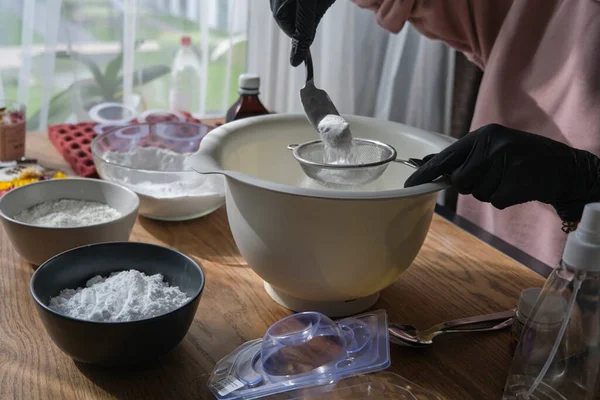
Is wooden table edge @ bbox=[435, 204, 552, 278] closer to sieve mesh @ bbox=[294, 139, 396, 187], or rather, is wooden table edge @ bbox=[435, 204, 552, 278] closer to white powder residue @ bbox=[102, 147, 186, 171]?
sieve mesh @ bbox=[294, 139, 396, 187]

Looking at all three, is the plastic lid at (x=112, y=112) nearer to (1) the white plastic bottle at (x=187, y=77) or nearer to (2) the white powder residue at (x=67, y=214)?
(1) the white plastic bottle at (x=187, y=77)

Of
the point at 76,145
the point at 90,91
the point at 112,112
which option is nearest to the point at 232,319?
the point at 76,145

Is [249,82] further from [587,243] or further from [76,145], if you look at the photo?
[587,243]

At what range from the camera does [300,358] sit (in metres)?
0.66

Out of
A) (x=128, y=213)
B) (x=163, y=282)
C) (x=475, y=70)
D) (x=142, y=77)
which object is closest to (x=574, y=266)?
(x=163, y=282)

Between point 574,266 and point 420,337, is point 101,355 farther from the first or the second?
point 574,266

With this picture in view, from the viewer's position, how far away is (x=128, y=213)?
88 cm

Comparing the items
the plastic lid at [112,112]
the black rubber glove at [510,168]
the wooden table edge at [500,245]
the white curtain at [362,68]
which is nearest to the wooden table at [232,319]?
the wooden table edge at [500,245]

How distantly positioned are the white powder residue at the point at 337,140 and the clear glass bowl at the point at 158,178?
25cm

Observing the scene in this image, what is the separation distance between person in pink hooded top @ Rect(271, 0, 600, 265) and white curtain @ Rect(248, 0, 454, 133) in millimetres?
765

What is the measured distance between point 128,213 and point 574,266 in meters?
0.57

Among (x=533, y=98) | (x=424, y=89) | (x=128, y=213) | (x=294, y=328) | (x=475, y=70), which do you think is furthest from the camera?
(x=424, y=89)

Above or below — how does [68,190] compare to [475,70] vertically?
below

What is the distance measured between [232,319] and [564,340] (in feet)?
1.23
